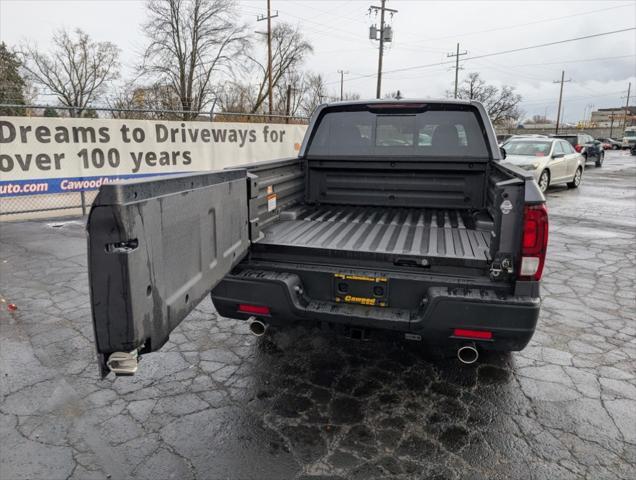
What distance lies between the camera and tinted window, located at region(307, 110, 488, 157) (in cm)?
452

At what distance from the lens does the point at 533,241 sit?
2650 mm

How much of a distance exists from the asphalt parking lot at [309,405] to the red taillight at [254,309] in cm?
60

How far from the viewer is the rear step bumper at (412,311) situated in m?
2.74

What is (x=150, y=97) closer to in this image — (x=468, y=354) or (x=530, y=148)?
(x=530, y=148)

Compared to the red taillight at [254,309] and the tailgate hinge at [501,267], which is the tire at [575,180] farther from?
the red taillight at [254,309]

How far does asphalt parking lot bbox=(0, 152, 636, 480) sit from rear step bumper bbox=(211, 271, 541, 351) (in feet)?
1.78

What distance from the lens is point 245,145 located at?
508 inches

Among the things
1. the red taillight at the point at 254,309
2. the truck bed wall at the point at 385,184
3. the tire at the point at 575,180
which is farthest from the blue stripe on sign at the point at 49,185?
the tire at the point at 575,180

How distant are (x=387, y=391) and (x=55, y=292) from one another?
4081mm

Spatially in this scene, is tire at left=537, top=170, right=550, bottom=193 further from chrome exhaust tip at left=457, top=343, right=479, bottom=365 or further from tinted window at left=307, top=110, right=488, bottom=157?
chrome exhaust tip at left=457, top=343, right=479, bottom=365

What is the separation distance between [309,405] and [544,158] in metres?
13.1

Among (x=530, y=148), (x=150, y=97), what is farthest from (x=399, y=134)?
(x=150, y=97)

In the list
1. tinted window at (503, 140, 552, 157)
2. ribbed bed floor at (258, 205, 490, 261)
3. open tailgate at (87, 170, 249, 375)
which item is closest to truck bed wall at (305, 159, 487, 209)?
ribbed bed floor at (258, 205, 490, 261)

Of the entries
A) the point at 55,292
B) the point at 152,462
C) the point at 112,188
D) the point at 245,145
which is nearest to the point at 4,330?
the point at 55,292
